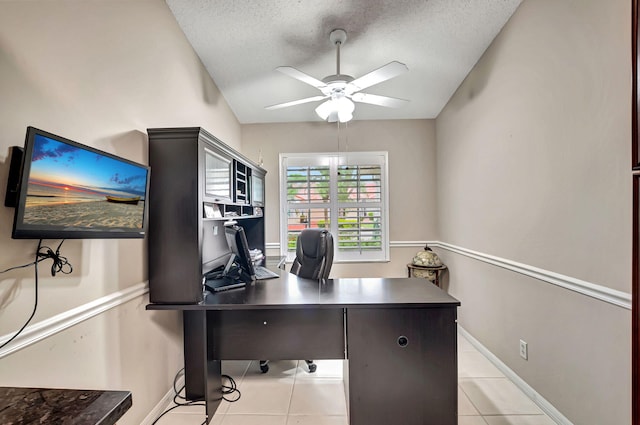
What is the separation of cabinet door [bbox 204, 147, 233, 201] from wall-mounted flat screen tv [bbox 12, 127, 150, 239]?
445 mm

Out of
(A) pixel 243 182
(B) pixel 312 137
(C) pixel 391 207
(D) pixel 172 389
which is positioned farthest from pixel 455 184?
(D) pixel 172 389

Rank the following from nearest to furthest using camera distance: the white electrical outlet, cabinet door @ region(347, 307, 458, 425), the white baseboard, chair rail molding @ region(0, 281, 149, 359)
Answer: chair rail molding @ region(0, 281, 149, 359) < cabinet door @ region(347, 307, 458, 425) < the white baseboard < the white electrical outlet

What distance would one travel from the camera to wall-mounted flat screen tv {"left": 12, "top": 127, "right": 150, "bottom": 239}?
36.8 inches

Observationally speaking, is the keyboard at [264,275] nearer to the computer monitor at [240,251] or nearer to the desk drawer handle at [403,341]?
the computer monitor at [240,251]

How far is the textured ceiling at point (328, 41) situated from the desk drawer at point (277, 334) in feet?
7.10

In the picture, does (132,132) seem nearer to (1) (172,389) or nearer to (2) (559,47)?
(1) (172,389)

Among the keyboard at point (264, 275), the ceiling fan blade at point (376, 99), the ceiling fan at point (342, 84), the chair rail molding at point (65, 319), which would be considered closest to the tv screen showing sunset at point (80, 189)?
the chair rail molding at point (65, 319)

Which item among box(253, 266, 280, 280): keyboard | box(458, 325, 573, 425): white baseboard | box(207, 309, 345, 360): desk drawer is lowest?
box(458, 325, 573, 425): white baseboard

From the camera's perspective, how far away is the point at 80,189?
1135 mm

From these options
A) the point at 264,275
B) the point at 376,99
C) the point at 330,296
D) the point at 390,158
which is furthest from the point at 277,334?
the point at 390,158

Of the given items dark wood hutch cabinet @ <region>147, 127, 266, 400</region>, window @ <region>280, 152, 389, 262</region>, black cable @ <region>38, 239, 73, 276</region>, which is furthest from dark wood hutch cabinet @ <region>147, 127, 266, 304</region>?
window @ <region>280, 152, 389, 262</region>

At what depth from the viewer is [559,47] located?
1696 mm

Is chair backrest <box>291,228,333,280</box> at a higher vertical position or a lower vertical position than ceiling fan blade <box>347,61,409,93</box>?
lower

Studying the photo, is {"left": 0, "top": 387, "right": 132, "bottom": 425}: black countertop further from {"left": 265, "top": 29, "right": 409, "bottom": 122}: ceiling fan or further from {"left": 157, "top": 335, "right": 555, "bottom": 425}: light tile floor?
{"left": 265, "top": 29, "right": 409, "bottom": 122}: ceiling fan
